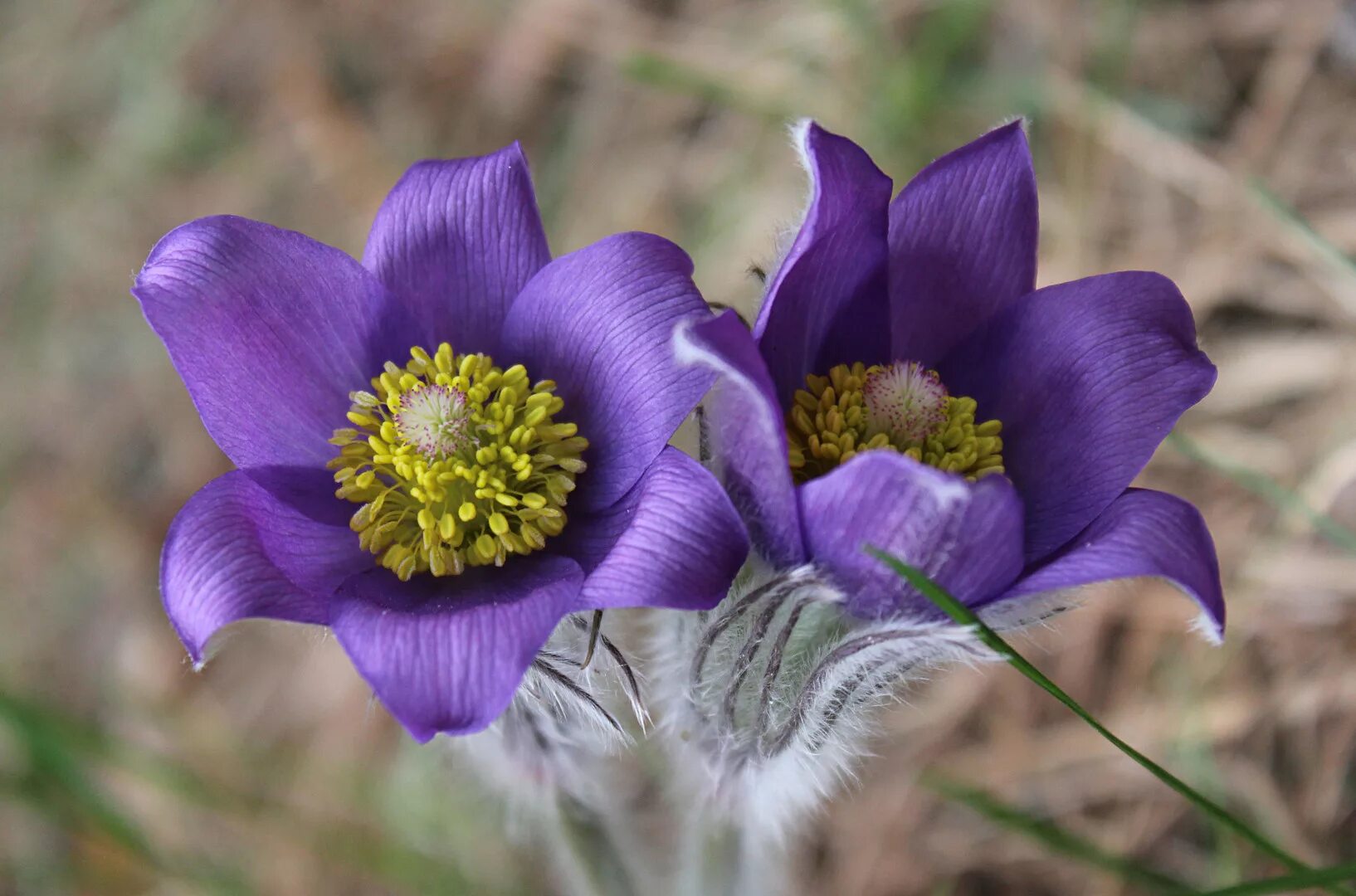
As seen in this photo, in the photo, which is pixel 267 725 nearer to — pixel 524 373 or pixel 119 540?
pixel 119 540

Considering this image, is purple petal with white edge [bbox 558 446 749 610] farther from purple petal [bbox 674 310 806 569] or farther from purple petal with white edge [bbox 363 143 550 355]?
purple petal with white edge [bbox 363 143 550 355]

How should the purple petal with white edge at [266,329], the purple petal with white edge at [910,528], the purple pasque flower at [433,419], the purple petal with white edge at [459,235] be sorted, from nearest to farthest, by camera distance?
the purple petal with white edge at [910,528] < the purple pasque flower at [433,419] < the purple petal with white edge at [266,329] < the purple petal with white edge at [459,235]

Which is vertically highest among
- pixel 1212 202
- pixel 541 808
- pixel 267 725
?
pixel 1212 202

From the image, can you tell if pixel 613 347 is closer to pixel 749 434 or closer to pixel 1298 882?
pixel 749 434

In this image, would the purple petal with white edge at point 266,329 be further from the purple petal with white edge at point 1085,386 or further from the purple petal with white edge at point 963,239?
the purple petal with white edge at point 1085,386

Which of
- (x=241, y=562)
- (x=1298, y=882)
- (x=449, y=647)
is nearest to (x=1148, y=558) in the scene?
(x=1298, y=882)

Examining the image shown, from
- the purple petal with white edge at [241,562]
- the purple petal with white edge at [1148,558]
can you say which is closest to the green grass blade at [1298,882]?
the purple petal with white edge at [1148,558]

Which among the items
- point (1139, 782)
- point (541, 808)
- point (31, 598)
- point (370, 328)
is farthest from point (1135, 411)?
point (31, 598)
